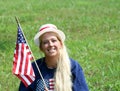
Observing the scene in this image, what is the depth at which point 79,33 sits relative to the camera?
12719 mm

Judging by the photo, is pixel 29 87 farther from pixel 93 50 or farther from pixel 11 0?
pixel 11 0

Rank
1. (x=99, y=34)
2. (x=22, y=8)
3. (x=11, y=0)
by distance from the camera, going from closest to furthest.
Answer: (x=99, y=34)
(x=22, y=8)
(x=11, y=0)

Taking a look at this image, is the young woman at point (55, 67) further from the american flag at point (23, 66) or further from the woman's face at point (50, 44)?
the american flag at point (23, 66)

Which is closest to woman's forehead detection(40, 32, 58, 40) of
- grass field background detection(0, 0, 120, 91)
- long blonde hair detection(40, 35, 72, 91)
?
long blonde hair detection(40, 35, 72, 91)

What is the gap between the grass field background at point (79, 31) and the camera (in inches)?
320

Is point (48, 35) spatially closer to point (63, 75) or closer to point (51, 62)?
point (51, 62)

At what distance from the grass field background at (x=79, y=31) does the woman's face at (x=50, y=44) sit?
2841mm

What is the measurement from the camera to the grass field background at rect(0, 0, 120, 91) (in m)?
8.12

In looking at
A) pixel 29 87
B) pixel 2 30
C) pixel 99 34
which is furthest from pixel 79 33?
pixel 29 87

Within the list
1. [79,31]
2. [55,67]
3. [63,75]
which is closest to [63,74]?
[63,75]

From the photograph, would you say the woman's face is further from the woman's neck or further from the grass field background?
the grass field background

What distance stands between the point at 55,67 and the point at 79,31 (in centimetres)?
833

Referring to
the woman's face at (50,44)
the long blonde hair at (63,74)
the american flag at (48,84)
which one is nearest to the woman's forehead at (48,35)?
the woman's face at (50,44)

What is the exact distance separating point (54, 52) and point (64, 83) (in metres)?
0.35
